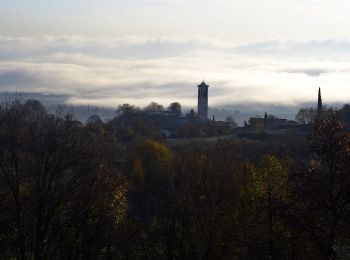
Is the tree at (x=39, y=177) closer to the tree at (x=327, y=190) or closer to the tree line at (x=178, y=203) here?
the tree line at (x=178, y=203)

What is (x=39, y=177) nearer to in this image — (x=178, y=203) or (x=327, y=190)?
(x=327, y=190)

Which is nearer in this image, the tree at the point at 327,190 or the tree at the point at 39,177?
the tree at the point at 39,177

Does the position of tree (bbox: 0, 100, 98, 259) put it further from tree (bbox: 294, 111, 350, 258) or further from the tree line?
tree (bbox: 294, 111, 350, 258)

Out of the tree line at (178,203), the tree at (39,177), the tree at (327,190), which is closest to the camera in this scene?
the tree at (39,177)

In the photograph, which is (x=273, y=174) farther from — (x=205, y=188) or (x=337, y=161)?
(x=337, y=161)

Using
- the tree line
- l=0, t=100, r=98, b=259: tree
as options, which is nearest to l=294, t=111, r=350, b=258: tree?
the tree line

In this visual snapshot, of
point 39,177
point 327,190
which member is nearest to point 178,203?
point 327,190

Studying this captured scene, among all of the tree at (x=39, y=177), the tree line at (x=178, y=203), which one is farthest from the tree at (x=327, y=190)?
the tree at (x=39, y=177)

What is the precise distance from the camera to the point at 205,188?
34.8m

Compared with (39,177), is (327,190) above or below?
below

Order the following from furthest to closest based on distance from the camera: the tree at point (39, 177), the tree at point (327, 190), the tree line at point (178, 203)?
the tree at point (327, 190)
the tree line at point (178, 203)
the tree at point (39, 177)

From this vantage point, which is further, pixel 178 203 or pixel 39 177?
pixel 178 203

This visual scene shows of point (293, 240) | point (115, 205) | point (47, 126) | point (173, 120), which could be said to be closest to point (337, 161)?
point (293, 240)

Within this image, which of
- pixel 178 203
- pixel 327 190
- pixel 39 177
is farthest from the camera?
pixel 178 203
